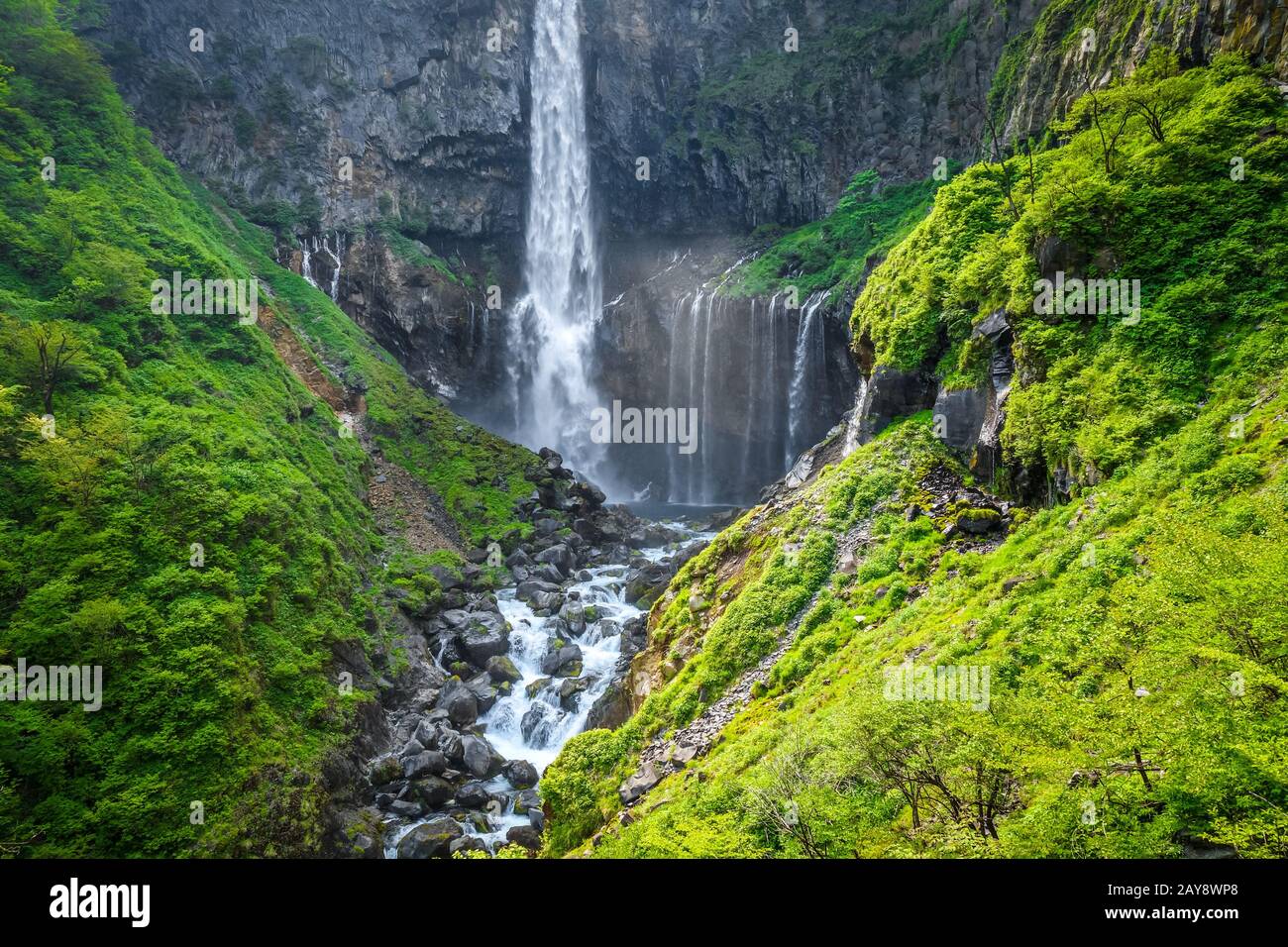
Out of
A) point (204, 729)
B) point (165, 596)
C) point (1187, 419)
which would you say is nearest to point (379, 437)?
point (165, 596)

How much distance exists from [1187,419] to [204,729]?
21.0m

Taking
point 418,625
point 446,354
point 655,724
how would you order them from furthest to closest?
point 446,354 < point 418,625 < point 655,724

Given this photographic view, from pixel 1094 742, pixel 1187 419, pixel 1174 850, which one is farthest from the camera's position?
pixel 1187 419

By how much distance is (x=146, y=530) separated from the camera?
59.0 feet

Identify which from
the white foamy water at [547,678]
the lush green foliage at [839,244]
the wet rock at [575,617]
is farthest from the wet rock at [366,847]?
the lush green foliage at [839,244]

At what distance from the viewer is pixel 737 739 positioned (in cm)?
1180

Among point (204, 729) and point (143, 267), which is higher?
point (143, 267)

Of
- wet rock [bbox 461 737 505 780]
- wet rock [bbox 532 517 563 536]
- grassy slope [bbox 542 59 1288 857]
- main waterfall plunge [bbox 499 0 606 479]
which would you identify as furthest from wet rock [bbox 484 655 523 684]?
main waterfall plunge [bbox 499 0 606 479]

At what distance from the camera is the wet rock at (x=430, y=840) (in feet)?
54.1

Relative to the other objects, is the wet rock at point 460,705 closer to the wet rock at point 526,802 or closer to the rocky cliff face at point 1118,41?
the wet rock at point 526,802

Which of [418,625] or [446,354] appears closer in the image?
[418,625]
